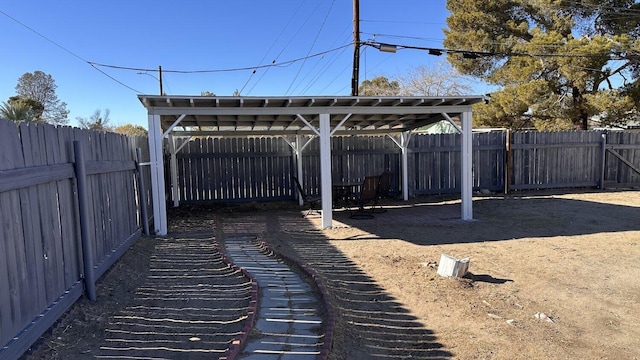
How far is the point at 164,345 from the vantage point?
9.40ft

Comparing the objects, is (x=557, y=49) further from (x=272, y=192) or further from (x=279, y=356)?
(x=279, y=356)

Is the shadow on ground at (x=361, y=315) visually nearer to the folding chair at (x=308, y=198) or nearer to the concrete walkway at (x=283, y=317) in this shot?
the concrete walkway at (x=283, y=317)

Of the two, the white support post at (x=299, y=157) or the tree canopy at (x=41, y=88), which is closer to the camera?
the white support post at (x=299, y=157)

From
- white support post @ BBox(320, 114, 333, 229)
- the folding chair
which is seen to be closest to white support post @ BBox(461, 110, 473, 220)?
white support post @ BBox(320, 114, 333, 229)

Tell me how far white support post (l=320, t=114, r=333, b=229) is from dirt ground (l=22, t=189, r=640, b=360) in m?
0.35

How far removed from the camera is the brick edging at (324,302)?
9.04 ft

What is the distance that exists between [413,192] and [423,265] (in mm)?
7230

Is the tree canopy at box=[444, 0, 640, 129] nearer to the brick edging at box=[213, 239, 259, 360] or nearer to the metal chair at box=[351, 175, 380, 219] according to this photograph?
the metal chair at box=[351, 175, 380, 219]

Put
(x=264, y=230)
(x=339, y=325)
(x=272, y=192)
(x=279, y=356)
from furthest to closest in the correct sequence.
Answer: (x=272, y=192), (x=264, y=230), (x=339, y=325), (x=279, y=356)

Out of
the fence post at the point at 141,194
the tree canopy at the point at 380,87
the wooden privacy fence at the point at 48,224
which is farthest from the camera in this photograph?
the tree canopy at the point at 380,87

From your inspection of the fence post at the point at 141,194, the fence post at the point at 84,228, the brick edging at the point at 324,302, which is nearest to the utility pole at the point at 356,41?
the fence post at the point at 141,194

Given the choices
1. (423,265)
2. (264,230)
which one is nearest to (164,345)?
(423,265)

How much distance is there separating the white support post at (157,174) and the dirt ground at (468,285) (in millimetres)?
706

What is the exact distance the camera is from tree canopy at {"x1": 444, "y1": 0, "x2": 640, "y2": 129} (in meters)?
14.4
